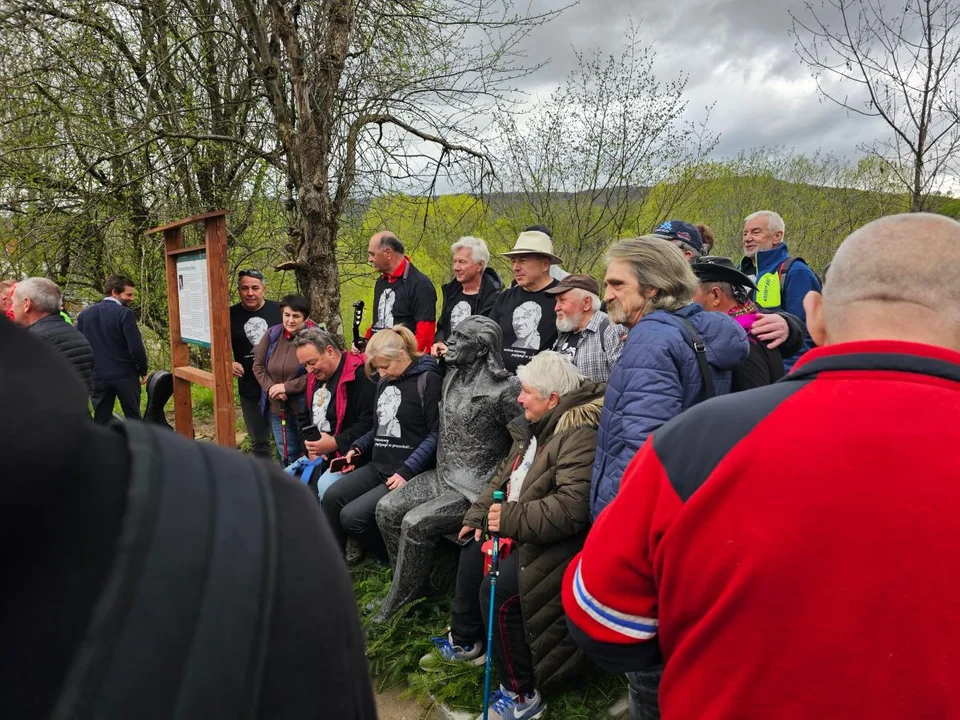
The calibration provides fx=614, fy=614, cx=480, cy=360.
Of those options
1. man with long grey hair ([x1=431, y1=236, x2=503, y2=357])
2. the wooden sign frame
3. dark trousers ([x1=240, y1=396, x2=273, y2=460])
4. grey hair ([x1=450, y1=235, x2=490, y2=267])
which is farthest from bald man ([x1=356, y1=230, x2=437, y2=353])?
dark trousers ([x1=240, y1=396, x2=273, y2=460])

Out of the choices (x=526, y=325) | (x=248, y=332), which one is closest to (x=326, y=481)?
(x=526, y=325)

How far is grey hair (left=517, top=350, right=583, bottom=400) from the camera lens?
3014 millimetres

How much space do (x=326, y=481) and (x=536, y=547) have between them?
2010mm

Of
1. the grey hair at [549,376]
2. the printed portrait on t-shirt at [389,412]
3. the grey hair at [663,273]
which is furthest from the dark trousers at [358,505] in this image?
the grey hair at [663,273]

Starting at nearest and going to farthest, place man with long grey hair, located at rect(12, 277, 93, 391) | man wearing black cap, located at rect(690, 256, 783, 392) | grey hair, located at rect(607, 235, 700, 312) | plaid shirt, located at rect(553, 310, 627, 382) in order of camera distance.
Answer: grey hair, located at rect(607, 235, 700, 312) → man wearing black cap, located at rect(690, 256, 783, 392) → plaid shirt, located at rect(553, 310, 627, 382) → man with long grey hair, located at rect(12, 277, 93, 391)

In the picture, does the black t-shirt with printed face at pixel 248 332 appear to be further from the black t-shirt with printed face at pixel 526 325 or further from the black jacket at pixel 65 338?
the black t-shirt with printed face at pixel 526 325

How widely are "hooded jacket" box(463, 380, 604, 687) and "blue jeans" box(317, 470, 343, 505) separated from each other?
6.03 feet

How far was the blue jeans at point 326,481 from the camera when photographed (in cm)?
416

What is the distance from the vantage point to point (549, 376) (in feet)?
9.91

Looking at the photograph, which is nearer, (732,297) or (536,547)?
(536,547)

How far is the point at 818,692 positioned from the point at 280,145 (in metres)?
6.54

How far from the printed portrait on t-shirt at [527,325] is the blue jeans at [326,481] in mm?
1515

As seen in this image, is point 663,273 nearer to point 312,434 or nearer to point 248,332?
point 312,434

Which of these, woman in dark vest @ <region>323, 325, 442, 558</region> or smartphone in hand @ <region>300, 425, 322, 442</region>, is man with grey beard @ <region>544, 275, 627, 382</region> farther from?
→ smartphone in hand @ <region>300, 425, 322, 442</region>
